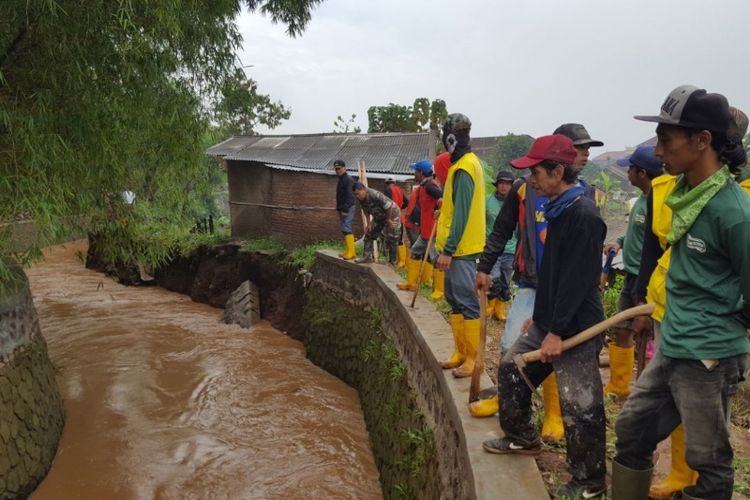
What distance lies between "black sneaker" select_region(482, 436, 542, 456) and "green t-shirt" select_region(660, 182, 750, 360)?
112 centimetres

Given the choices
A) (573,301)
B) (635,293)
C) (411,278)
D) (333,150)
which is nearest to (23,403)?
(411,278)

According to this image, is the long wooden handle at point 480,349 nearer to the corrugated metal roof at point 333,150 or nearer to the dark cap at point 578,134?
the dark cap at point 578,134

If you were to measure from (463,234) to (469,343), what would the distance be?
0.86 meters

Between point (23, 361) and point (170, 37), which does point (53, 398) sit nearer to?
point (23, 361)

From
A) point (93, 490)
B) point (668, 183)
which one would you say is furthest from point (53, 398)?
point (668, 183)

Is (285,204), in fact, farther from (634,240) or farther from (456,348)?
(634,240)

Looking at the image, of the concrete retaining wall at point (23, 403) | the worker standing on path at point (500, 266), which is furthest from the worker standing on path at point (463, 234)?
the concrete retaining wall at point (23, 403)

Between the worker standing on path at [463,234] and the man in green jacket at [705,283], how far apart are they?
184 cm

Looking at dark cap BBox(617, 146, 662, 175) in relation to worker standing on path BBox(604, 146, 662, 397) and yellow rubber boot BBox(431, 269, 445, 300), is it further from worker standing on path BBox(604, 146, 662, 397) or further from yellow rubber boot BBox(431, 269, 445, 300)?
yellow rubber boot BBox(431, 269, 445, 300)

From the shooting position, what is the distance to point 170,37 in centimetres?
622

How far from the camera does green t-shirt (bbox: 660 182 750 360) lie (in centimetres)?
177

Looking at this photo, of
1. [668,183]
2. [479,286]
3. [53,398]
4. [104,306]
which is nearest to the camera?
[668,183]

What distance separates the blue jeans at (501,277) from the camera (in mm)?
5965

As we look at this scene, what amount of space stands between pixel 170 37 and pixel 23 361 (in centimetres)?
425
